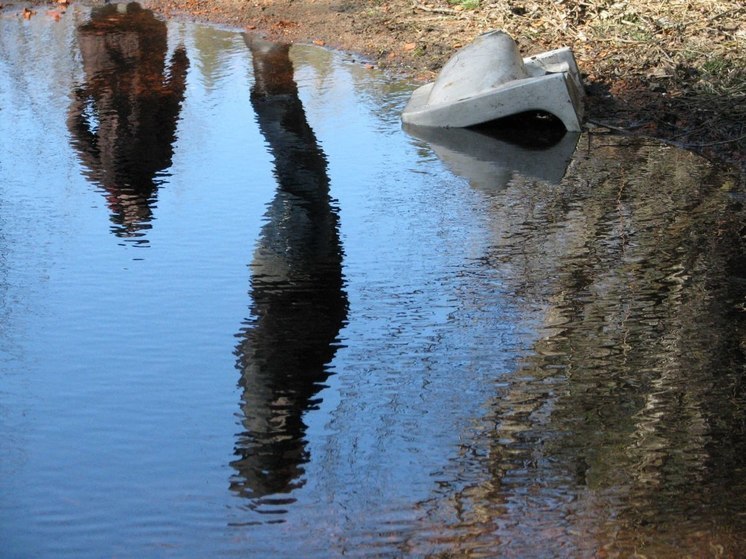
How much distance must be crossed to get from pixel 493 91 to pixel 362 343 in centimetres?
365

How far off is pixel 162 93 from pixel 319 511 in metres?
6.38

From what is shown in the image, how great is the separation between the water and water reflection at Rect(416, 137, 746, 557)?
0.6 inches

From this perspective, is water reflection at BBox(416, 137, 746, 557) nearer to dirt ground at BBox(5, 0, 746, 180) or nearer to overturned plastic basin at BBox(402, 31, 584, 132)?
overturned plastic basin at BBox(402, 31, 584, 132)

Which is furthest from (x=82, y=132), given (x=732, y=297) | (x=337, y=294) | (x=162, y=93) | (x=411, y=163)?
(x=732, y=297)

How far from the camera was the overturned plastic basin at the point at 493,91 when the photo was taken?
26.3 feet

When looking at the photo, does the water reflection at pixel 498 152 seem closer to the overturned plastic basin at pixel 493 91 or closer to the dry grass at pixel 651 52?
the overturned plastic basin at pixel 493 91

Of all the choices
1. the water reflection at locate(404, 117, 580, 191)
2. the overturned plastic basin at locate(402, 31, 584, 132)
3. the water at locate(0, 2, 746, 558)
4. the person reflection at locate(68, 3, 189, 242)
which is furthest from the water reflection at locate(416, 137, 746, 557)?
the person reflection at locate(68, 3, 189, 242)

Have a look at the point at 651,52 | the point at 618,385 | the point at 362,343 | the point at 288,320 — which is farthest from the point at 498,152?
the point at 618,385

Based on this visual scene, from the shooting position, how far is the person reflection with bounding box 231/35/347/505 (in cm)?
415

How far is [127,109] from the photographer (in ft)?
29.3

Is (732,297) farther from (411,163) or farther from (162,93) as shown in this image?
(162,93)

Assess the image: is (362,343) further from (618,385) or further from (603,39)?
(603,39)

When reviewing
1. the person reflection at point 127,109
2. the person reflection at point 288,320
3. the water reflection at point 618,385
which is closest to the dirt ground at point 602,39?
the person reflection at point 127,109

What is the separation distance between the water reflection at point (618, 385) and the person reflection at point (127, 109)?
236 centimetres
